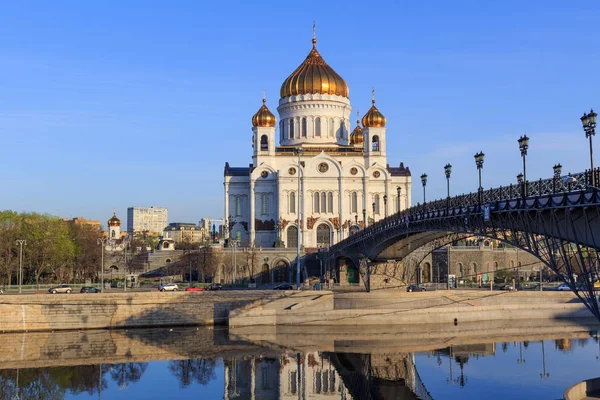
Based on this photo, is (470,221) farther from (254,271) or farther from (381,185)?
(381,185)

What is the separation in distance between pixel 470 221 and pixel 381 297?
19791 mm

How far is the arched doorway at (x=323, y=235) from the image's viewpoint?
91.1m

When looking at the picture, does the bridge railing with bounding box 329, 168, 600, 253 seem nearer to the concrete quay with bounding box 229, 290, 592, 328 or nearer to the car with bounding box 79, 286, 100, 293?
the concrete quay with bounding box 229, 290, 592, 328

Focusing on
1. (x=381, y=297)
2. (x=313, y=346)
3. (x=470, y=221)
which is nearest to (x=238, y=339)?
(x=313, y=346)

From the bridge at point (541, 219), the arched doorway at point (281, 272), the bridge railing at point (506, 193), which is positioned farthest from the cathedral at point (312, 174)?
the bridge at point (541, 219)

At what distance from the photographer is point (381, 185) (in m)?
93.0

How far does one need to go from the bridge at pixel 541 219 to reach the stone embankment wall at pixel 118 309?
47.1ft

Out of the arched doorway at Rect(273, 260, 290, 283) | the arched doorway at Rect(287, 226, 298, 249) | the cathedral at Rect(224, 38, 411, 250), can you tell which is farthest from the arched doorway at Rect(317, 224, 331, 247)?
the arched doorway at Rect(273, 260, 290, 283)

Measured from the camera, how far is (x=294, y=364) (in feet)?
136

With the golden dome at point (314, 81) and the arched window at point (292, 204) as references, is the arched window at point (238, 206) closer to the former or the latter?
the arched window at point (292, 204)

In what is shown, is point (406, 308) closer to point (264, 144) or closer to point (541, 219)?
point (541, 219)

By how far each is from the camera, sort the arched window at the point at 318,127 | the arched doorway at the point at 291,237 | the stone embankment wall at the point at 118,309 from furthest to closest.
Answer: the arched window at the point at 318,127 < the arched doorway at the point at 291,237 < the stone embankment wall at the point at 118,309

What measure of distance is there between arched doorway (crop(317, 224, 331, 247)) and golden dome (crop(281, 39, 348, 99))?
60.2 feet

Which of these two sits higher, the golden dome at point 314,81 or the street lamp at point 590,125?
the golden dome at point 314,81
